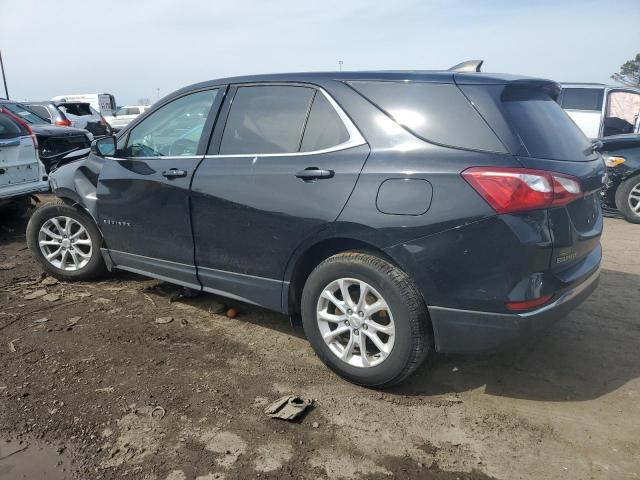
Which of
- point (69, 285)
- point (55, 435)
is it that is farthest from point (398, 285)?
point (69, 285)

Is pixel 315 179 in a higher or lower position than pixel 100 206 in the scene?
higher

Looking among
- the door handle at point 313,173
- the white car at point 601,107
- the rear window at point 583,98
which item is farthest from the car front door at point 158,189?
the rear window at point 583,98

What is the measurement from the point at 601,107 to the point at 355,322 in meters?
10.4

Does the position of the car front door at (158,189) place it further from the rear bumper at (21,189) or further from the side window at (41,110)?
the side window at (41,110)

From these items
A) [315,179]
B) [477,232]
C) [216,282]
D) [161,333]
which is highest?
[315,179]

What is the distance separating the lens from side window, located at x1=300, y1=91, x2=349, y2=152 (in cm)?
301

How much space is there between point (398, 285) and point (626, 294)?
282cm

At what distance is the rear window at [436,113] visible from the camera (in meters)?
2.63

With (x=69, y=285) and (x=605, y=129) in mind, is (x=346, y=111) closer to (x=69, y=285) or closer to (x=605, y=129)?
(x=69, y=285)

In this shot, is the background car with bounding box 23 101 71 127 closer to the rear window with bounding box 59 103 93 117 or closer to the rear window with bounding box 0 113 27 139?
the rear window with bounding box 59 103 93 117

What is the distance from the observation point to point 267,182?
10.5ft

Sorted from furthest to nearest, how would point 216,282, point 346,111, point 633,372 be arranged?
1. point 216,282
2. point 633,372
3. point 346,111

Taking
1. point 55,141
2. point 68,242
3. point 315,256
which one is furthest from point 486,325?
point 55,141

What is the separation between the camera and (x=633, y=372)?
3.20 m
